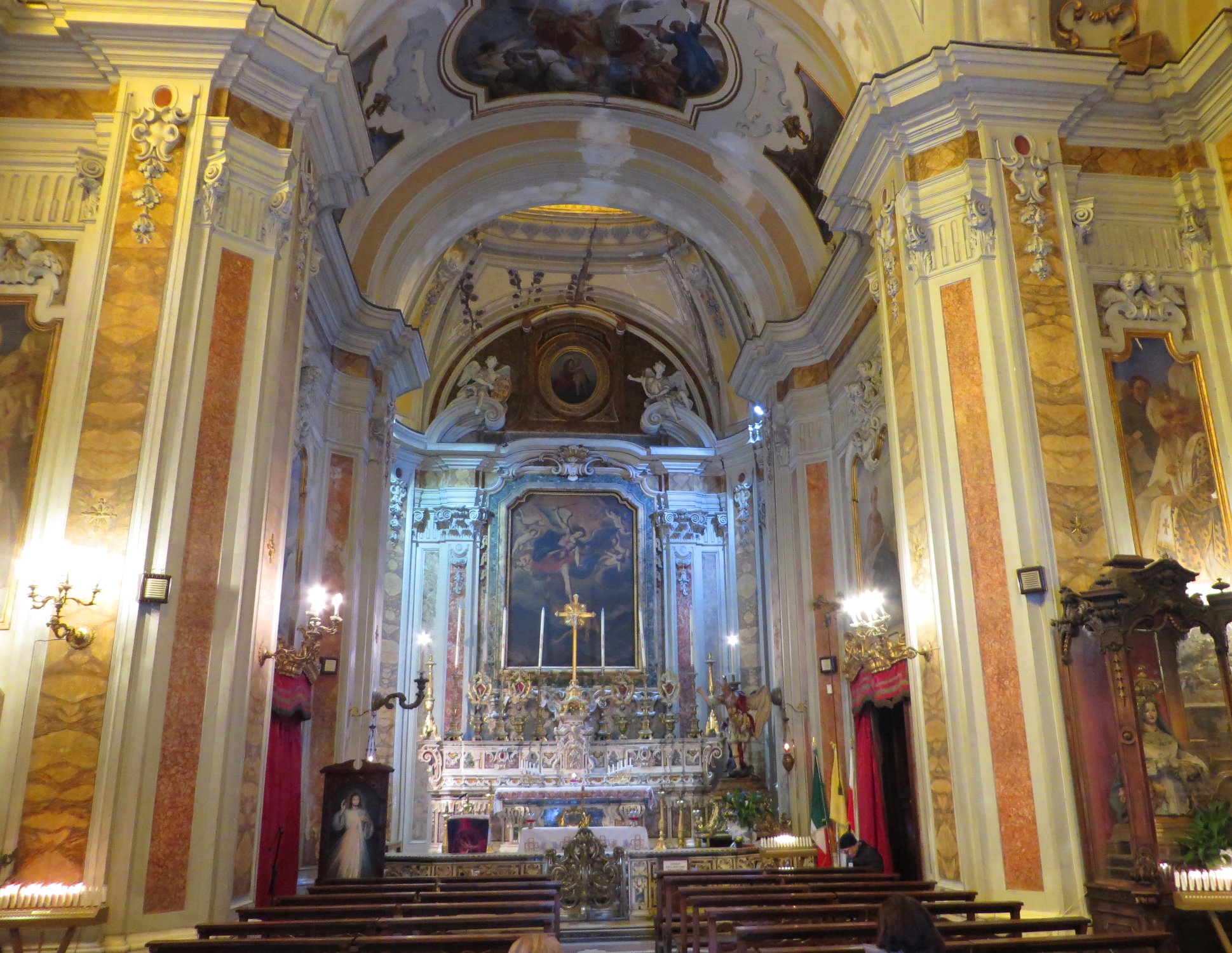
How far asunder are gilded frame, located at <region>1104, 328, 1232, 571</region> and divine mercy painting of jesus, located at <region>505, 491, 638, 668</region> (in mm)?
10301

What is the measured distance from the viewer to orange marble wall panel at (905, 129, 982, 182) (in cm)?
893

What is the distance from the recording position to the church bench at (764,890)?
6.82m

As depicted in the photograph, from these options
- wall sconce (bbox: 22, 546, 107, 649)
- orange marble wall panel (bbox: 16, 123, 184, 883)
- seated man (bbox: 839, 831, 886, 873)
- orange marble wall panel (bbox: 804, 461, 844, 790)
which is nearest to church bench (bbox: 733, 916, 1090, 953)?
seated man (bbox: 839, 831, 886, 873)

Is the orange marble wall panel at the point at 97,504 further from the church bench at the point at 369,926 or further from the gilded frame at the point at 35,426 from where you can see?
the church bench at the point at 369,926

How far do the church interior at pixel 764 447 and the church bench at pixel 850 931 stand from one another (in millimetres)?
31

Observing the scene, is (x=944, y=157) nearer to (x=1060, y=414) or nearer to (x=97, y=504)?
(x=1060, y=414)

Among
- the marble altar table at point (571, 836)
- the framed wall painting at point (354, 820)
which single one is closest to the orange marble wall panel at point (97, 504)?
the framed wall painting at point (354, 820)

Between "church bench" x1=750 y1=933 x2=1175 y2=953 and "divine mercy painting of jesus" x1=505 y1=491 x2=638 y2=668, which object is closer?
"church bench" x1=750 y1=933 x2=1175 y2=953

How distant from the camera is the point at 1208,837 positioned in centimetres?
655

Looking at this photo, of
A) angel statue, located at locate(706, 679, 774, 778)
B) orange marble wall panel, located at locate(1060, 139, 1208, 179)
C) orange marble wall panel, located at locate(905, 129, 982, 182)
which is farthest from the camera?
angel statue, located at locate(706, 679, 774, 778)

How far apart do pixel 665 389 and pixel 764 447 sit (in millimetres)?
4333

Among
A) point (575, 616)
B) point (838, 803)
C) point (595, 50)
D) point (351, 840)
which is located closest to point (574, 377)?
point (575, 616)

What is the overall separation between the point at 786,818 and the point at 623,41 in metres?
10.1

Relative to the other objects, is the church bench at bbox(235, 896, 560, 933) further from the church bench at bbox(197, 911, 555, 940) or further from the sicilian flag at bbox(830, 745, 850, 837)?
the sicilian flag at bbox(830, 745, 850, 837)
